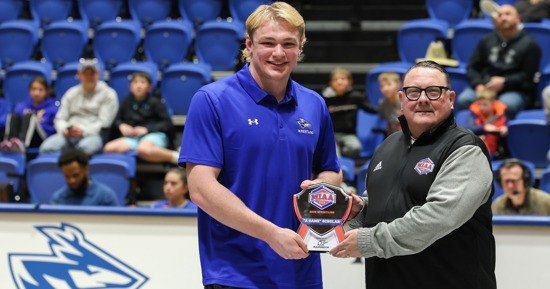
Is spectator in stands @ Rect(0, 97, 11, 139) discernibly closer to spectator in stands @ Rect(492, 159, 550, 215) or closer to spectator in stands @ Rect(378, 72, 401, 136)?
spectator in stands @ Rect(378, 72, 401, 136)

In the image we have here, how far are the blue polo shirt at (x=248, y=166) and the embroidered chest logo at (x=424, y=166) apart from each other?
1.37 ft

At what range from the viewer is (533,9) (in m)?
9.03

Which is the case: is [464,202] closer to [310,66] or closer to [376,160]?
[376,160]

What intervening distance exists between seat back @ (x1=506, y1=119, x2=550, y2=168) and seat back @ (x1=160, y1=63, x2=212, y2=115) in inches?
123

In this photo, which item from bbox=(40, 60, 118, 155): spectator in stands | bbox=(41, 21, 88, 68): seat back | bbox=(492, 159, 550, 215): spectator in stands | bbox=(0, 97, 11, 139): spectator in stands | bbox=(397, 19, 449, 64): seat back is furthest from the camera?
bbox=(41, 21, 88, 68): seat back

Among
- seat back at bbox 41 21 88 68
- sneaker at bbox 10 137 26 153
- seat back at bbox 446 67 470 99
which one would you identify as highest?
seat back at bbox 41 21 88 68

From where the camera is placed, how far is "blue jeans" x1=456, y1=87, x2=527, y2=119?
7688mm

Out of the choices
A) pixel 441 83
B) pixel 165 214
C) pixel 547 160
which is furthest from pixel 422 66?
pixel 547 160

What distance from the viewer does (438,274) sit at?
3090 mm

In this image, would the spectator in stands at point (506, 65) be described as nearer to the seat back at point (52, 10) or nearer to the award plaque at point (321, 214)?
the award plaque at point (321, 214)

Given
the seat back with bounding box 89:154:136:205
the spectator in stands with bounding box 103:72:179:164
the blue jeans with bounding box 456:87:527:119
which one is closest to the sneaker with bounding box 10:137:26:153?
the spectator in stands with bounding box 103:72:179:164

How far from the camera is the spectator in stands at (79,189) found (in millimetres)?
6359

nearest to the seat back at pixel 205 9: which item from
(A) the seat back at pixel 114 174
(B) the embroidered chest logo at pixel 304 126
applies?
(A) the seat back at pixel 114 174

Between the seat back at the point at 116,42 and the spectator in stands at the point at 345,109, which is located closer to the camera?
the spectator in stands at the point at 345,109
